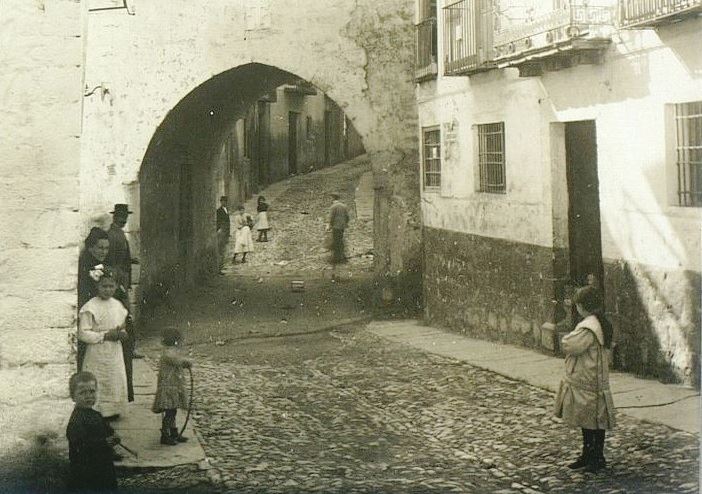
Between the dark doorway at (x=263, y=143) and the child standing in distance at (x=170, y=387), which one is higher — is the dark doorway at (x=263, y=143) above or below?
above

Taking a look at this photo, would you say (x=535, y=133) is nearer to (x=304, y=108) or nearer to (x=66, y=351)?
(x=66, y=351)

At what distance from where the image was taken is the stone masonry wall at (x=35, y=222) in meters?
4.93

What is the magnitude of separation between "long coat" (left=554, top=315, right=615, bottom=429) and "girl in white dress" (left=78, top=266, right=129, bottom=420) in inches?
113

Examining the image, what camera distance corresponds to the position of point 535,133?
31.2 feet

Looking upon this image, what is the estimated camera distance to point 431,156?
12.4 meters

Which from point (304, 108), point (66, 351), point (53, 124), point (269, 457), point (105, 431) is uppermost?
point (304, 108)

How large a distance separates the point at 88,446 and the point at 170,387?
51.9 inches

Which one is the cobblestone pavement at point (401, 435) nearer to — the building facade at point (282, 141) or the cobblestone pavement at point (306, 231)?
the cobblestone pavement at point (306, 231)

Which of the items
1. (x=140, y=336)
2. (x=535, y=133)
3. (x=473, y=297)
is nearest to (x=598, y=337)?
(x=535, y=133)

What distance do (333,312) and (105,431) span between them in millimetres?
8167

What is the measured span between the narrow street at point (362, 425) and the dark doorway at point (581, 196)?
65.4 inches

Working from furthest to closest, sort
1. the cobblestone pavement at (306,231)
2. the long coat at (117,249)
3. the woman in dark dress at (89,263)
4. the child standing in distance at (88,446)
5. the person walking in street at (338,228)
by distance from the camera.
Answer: the cobblestone pavement at (306,231) < the person walking in street at (338,228) < the long coat at (117,249) < the woman in dark dress at (89,263) < the child standing in distance at (88,446)

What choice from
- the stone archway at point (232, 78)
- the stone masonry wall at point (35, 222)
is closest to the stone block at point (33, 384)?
the stone masonry wall at point (35, 222)

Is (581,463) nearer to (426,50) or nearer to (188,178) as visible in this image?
(426,50)
